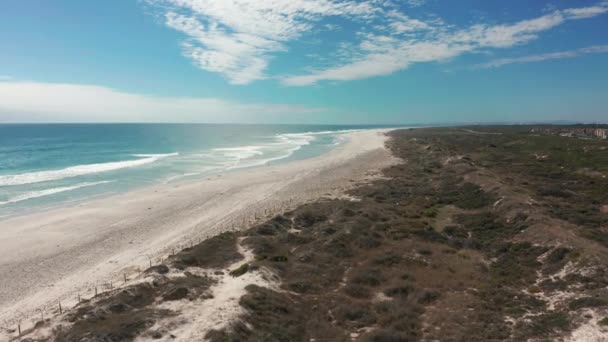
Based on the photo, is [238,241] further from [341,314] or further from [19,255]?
[19,255]

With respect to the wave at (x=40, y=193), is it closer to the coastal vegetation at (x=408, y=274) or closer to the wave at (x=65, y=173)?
the wave at (x=65, y=173)

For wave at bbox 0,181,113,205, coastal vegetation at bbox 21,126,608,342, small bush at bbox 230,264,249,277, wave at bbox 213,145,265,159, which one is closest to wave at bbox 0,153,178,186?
wave at bbox 0,181,113,205

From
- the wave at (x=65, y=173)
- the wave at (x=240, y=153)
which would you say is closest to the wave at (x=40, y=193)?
the wave at (x=65, y=173)

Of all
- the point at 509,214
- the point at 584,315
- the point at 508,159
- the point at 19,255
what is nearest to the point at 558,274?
the point at 584,315

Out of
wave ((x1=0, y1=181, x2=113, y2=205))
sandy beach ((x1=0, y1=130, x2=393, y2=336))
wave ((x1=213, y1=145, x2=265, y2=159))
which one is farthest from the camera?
wave ((x1=213, y1=145, x2=265, y2=159))

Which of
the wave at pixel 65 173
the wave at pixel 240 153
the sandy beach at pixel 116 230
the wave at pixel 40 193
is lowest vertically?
the sandy beach at pixel 116 230

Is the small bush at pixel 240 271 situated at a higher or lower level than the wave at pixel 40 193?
lower

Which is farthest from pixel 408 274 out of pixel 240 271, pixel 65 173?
pixel 65 173

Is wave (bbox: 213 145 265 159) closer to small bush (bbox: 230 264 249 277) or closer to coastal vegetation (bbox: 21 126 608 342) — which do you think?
coastal vegetation (bbox: 21 126 608 342)

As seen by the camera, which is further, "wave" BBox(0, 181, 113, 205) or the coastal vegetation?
"wave" BBox(0, 181, 113, 205)
